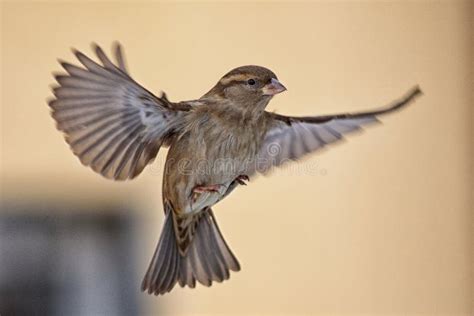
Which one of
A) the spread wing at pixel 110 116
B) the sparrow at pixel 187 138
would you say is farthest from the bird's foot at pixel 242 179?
the spread wing at pixel 110 116

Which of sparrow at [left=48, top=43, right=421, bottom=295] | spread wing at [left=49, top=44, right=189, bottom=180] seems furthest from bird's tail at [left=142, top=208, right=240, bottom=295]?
spread wing at [left=49, top=44, right=189, bottom=180]

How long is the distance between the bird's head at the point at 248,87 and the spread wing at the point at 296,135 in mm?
30

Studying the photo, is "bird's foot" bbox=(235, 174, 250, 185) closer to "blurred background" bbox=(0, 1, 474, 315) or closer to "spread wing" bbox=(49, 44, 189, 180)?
"blurred background" bbox=(0, 1, 474, 315)

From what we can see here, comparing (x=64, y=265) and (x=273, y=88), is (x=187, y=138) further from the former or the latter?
(x=64, y=265)

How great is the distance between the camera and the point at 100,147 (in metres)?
0.90

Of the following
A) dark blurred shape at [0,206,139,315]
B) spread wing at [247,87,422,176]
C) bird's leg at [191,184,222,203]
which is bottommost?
dark blurred shape at [0,206,139,315]

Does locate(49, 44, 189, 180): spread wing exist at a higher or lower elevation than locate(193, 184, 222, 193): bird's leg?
higher

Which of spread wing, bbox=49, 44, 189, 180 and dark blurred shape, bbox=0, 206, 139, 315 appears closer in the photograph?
spread wing, bbox=49, 44, 189, 180

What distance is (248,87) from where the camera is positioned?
930 mm

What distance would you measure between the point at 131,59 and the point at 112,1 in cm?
10

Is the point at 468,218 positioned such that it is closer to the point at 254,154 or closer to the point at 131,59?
the point at 254,154

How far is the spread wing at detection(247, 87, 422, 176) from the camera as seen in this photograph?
941mm

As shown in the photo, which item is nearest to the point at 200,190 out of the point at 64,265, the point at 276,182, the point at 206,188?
the point at 206,188

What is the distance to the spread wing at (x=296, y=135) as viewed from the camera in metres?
0.94
